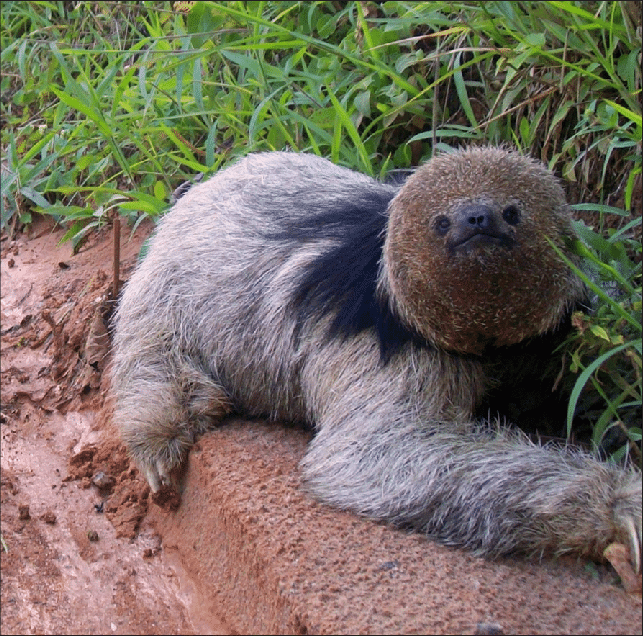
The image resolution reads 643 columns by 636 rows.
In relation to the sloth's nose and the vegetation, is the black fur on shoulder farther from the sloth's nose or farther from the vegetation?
the vegetation

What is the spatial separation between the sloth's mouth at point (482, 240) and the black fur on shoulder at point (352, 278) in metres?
0.54

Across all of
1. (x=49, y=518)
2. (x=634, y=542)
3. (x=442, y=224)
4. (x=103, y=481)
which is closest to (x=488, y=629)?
(x=634, y=542)

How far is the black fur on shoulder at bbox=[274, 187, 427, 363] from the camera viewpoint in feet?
12.3

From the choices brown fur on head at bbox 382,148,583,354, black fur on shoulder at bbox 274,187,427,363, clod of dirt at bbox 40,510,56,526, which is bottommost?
clod of dirt at bbox 40,510,56,526

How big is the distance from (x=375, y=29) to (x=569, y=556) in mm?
3296

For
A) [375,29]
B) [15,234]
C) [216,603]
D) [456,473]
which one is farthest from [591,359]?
[15,234]

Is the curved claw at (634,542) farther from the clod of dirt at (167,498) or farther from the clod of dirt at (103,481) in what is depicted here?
the clod of dirt at (103,481)

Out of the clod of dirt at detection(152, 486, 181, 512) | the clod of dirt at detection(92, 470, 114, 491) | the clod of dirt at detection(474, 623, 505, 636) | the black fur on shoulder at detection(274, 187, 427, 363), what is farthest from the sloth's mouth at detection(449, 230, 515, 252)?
the clod of dirt at detection(92, 470, 114, 491)

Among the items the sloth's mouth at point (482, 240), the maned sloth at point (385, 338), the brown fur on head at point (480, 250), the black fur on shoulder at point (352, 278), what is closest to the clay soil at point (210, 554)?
the maned sloth at point (385, 338)

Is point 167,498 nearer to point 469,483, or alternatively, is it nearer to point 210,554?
point 210,554

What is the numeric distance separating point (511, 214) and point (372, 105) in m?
2.37

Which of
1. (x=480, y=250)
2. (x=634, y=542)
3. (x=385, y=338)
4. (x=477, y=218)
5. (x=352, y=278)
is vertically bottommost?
(x=634, y=542)

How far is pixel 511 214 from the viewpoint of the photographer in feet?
10.8

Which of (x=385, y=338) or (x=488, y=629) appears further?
(x=385, y=338)
